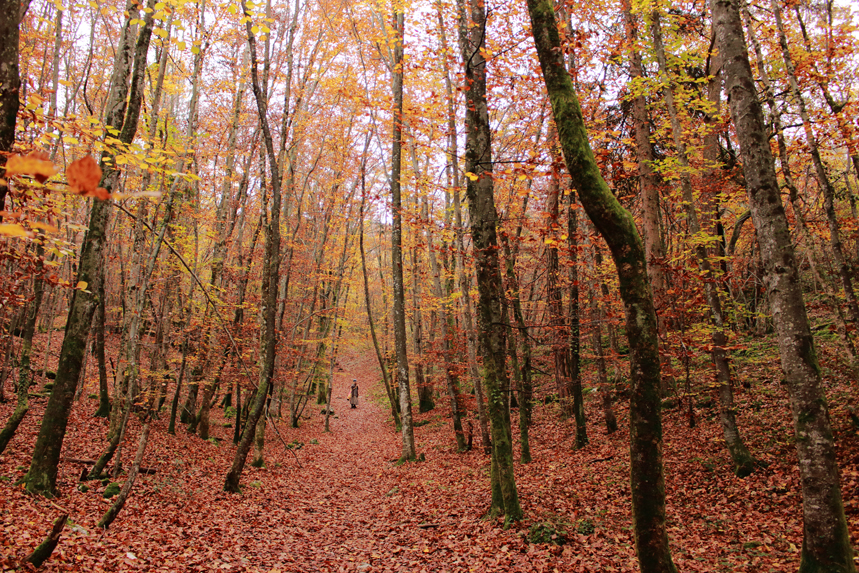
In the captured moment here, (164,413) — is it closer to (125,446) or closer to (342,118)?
(125,446)

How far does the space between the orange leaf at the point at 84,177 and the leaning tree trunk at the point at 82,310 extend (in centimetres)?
609

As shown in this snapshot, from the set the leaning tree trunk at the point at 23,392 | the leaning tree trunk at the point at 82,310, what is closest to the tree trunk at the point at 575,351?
the leaning tree trunk at the point at 82,310

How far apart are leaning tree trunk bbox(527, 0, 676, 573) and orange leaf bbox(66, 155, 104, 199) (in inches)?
143

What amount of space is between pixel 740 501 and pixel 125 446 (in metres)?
11.8

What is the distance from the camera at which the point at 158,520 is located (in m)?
6.51

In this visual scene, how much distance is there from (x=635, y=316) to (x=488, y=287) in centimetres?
305

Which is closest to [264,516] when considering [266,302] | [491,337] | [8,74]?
[266,302]

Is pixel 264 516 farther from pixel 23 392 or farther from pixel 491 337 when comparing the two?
pixel 491 337

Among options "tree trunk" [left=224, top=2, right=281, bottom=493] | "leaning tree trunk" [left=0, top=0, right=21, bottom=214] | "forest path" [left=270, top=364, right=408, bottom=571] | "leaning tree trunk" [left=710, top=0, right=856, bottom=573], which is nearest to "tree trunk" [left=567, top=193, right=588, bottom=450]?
"forest path" [left=270, top=364, right=408, bottom=571]

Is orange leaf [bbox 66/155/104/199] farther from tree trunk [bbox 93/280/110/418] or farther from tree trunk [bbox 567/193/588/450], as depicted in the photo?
tree trunk [bbox 93/280/110/418]

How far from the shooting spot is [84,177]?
3.48 ft

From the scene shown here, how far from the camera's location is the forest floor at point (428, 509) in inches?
201

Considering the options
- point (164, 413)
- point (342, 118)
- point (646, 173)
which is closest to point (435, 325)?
point (342, 118)

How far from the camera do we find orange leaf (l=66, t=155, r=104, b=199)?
1024 millimetres
